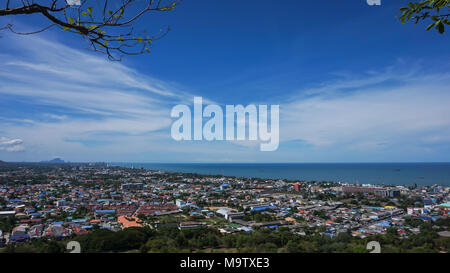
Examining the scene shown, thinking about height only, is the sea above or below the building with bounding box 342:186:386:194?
below

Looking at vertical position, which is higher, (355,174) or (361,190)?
(361,190)

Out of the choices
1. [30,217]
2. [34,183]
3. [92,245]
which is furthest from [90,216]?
[34,183]

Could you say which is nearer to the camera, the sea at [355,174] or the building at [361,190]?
the building at [361,190]

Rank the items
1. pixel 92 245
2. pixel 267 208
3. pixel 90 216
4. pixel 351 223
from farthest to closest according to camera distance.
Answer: pixel 267 208 → pixel 90 216 → pixel 351 223 → pixel 92 245

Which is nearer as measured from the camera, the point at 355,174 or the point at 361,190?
the point at 361,190

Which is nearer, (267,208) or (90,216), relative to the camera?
(90,216)

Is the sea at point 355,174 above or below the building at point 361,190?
below

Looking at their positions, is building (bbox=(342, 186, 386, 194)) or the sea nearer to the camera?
building (bbox=(342, 186, 386, 194))
